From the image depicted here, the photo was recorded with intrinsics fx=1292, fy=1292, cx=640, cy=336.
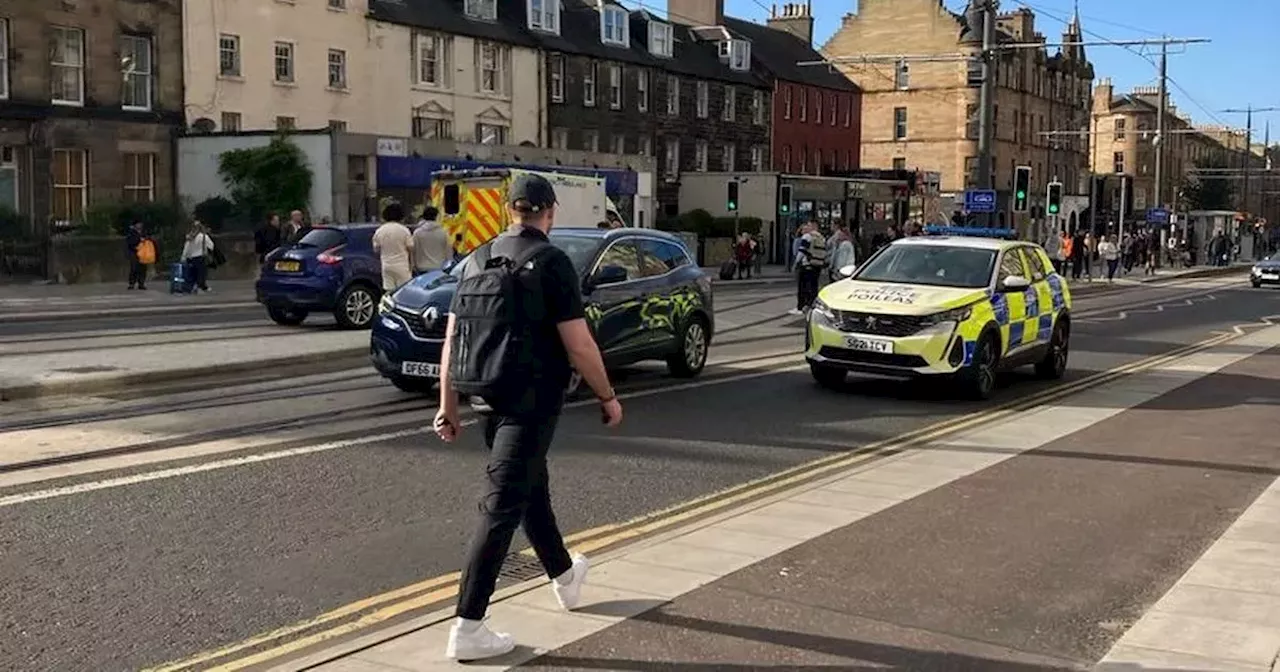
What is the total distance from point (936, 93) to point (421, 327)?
73.9 m

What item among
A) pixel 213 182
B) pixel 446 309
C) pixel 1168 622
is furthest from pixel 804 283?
pixel 213 182

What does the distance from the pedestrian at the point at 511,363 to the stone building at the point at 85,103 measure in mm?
32045

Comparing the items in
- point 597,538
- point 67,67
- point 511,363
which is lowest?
point 597,538

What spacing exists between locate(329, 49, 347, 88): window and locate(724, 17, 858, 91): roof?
91.8 feet

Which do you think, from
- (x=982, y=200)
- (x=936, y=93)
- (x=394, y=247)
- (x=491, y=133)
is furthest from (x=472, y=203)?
(x=936, y=93)

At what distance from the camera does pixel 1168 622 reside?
5.55 meters

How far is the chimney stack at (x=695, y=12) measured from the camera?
63.2 m

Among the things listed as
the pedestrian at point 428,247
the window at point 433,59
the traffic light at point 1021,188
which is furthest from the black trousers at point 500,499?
the window at point 433,59

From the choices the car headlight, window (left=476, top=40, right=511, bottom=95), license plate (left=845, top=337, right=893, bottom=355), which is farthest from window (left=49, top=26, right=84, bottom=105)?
the car headlight

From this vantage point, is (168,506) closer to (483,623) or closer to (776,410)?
(483,623)

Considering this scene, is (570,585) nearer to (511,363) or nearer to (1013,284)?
(511,363)

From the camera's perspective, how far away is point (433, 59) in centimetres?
4519

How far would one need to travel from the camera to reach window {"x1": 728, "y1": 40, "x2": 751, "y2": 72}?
6238 centimetres

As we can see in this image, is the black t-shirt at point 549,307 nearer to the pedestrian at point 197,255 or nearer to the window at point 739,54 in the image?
the pedestrian at point 197,255
